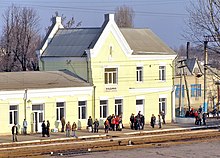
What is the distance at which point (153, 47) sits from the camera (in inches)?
1946

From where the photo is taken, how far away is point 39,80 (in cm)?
4288

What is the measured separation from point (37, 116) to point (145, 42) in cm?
1247

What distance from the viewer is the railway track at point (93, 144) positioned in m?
29.4

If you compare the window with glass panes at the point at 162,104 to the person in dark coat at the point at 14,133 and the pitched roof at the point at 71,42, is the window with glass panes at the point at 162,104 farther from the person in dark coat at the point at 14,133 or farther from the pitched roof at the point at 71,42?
the person in dark coat at the point at 14,133

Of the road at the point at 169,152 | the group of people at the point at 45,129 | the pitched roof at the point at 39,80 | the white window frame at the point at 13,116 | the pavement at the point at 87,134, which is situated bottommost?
the road at the point at 169,152

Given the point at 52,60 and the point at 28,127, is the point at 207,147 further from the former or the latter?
the point at 52,60

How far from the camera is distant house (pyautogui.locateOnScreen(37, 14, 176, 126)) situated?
148ft

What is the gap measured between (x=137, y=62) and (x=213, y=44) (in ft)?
36.8

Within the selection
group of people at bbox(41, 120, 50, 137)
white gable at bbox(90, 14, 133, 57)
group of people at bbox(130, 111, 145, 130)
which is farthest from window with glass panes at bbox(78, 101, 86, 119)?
group of people at bbox(41, 120, 50, 137)

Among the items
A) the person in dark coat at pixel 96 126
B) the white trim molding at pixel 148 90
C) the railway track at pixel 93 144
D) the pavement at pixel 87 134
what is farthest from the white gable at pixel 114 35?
the railway track at pixel 93 144

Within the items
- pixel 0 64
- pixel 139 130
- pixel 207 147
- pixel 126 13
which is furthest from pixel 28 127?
pixel 126 13

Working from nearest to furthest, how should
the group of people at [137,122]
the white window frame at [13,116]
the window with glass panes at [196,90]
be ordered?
the white window frame at [13,116] < the group of people at [137,122] < the window with glass panes at [196,90]

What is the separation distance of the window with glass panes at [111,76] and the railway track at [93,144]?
6.30 m

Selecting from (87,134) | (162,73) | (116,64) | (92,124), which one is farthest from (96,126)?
(162,73)
